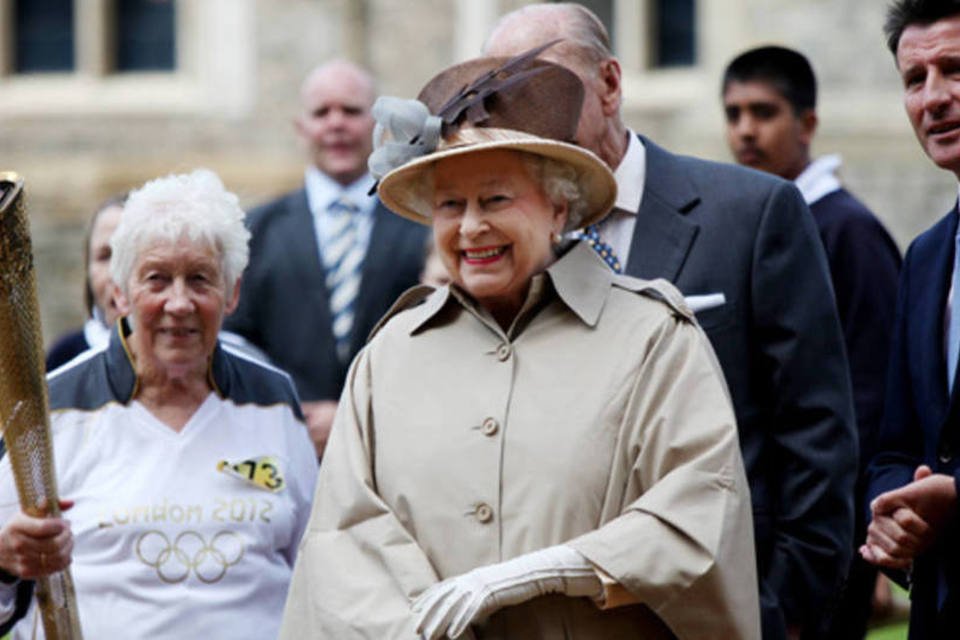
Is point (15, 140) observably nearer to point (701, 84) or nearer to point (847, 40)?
point (701, 84)

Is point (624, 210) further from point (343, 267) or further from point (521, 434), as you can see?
point (343, 267)

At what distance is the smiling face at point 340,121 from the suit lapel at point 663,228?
3.74m

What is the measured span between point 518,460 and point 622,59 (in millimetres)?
12659

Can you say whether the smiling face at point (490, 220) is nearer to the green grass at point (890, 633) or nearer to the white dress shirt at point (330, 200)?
the white dress shirt at point (330, 200)

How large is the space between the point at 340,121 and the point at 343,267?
78 centimetres

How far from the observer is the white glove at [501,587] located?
13.9ft

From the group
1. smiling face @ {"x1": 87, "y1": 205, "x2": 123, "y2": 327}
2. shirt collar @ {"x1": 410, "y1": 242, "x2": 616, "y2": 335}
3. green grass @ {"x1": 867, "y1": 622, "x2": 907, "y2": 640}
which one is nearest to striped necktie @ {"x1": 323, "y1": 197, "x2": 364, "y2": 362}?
smiling face @ {"x1": 87, "y1": 205, "x2": 123, "y2": 327}

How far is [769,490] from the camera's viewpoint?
5.25 meters

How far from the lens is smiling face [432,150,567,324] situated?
455 centimetres

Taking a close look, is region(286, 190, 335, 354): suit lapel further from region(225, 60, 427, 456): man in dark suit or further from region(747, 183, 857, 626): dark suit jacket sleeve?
region(747, 183, 857, 626): dark suit jacket sleeve

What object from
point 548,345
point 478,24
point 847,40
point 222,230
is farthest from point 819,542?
point 478,24

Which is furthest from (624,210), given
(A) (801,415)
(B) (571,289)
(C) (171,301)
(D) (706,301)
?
(C) (171,301)

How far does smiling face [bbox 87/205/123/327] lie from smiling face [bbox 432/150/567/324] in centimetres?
265

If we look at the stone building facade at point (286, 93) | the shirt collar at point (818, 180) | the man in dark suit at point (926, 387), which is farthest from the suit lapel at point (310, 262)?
the stone building facade at point (286, 93)
